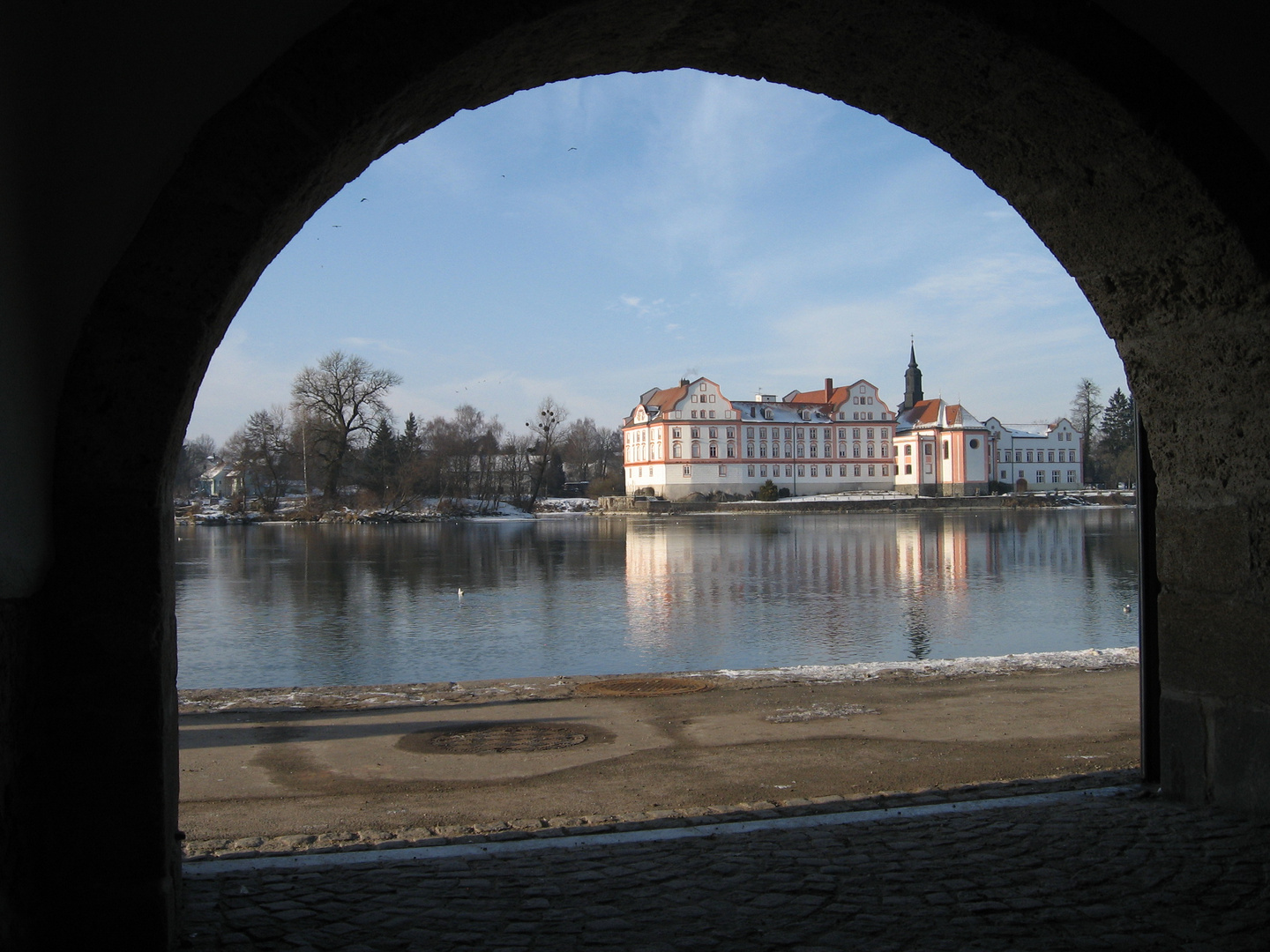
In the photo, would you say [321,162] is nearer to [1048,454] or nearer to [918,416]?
[918,416]

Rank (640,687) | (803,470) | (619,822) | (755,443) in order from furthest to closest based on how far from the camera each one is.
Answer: (803,470) → (755,443) → (640,687) → (619,822)

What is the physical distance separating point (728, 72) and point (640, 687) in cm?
672

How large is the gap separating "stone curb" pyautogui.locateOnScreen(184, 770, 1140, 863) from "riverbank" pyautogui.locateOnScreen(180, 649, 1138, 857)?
0.10 ft

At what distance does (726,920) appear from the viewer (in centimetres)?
313

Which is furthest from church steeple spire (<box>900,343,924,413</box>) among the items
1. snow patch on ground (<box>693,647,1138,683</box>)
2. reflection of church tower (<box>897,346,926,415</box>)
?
snow patch on ground (<box>693,647,1138,683</box>)

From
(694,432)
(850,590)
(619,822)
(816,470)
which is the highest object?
(694,432)

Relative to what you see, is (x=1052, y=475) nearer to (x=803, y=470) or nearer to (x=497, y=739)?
(x=803, y=470)

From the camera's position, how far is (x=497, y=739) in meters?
7.50

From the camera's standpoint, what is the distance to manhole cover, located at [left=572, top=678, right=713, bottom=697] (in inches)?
368

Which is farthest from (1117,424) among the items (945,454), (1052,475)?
(945,454)

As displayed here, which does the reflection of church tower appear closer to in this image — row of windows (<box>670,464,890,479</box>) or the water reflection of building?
row of windows (<box>670,464,890,479</box>)

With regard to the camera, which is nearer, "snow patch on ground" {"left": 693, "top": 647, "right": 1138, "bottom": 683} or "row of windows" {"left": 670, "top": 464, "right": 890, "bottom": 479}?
"snow patch on ground" {"left": 693, "top": 647, "right": 1138, "bottom": 683}

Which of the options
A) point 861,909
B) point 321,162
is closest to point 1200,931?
point 861,909

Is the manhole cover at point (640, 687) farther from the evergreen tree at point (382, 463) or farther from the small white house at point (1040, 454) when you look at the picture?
the small white house at point (1040, 454)
